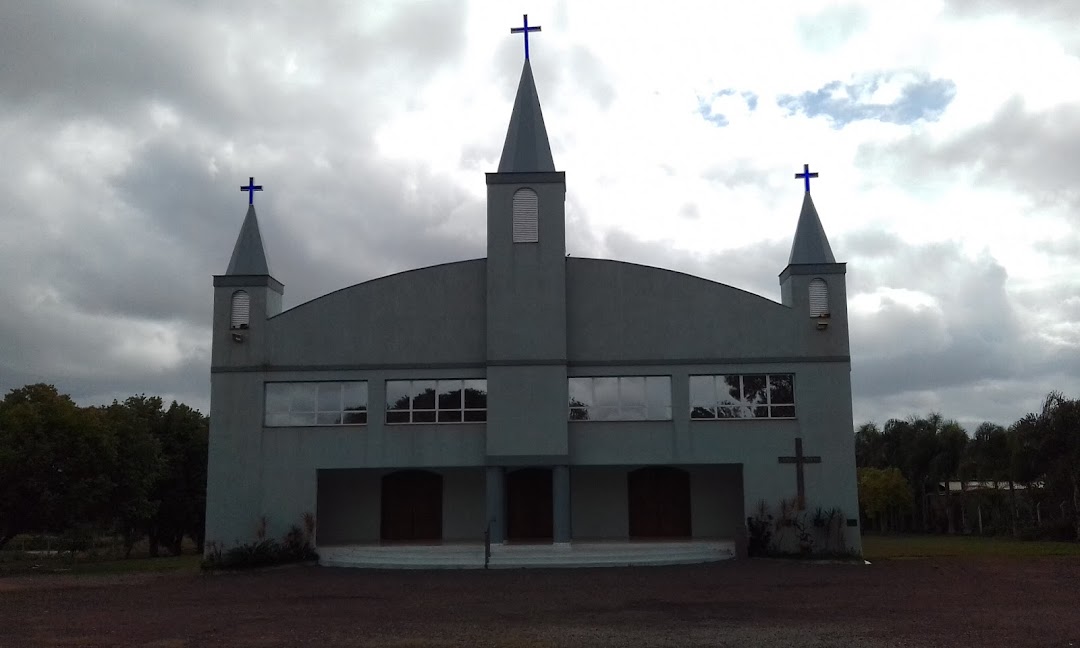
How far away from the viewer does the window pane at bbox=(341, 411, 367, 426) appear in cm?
2641

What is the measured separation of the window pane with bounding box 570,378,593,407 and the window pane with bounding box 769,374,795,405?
495cm

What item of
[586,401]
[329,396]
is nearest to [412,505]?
[329,396]

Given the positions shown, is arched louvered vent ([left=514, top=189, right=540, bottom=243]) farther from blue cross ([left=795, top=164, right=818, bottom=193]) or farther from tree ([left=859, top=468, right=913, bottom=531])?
tree ([left=859, top=468, right=913, bottom=531])

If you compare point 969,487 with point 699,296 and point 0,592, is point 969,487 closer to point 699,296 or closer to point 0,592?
point 699,296

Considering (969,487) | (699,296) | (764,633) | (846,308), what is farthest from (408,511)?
(969,487)

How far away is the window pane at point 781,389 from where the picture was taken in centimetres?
2612

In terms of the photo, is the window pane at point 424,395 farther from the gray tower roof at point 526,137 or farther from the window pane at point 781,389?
the window pane at point 781,389

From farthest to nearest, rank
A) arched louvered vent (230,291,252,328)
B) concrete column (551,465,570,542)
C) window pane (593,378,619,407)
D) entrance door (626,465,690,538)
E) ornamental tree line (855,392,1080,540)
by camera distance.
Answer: ornamental tree line (855,392,1080,540)
entrance door (626,465,690,538)
arched louvered vent (230,291,252,328)
window pane (593,378,619,407)
concrete column (551,465,570,542)

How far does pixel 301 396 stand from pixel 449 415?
421 centimetres

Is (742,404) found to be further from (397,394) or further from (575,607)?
(575,607)

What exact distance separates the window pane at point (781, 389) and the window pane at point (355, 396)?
36.8 feet

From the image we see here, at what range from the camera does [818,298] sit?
86.8 ft

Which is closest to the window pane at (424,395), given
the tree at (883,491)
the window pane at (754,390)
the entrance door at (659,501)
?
the entrance door at (659,501)

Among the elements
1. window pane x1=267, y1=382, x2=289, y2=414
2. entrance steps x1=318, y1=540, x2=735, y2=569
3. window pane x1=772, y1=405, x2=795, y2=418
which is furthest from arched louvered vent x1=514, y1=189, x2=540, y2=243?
entrance steps x1=318, y1=540, x2=735, y2=569
